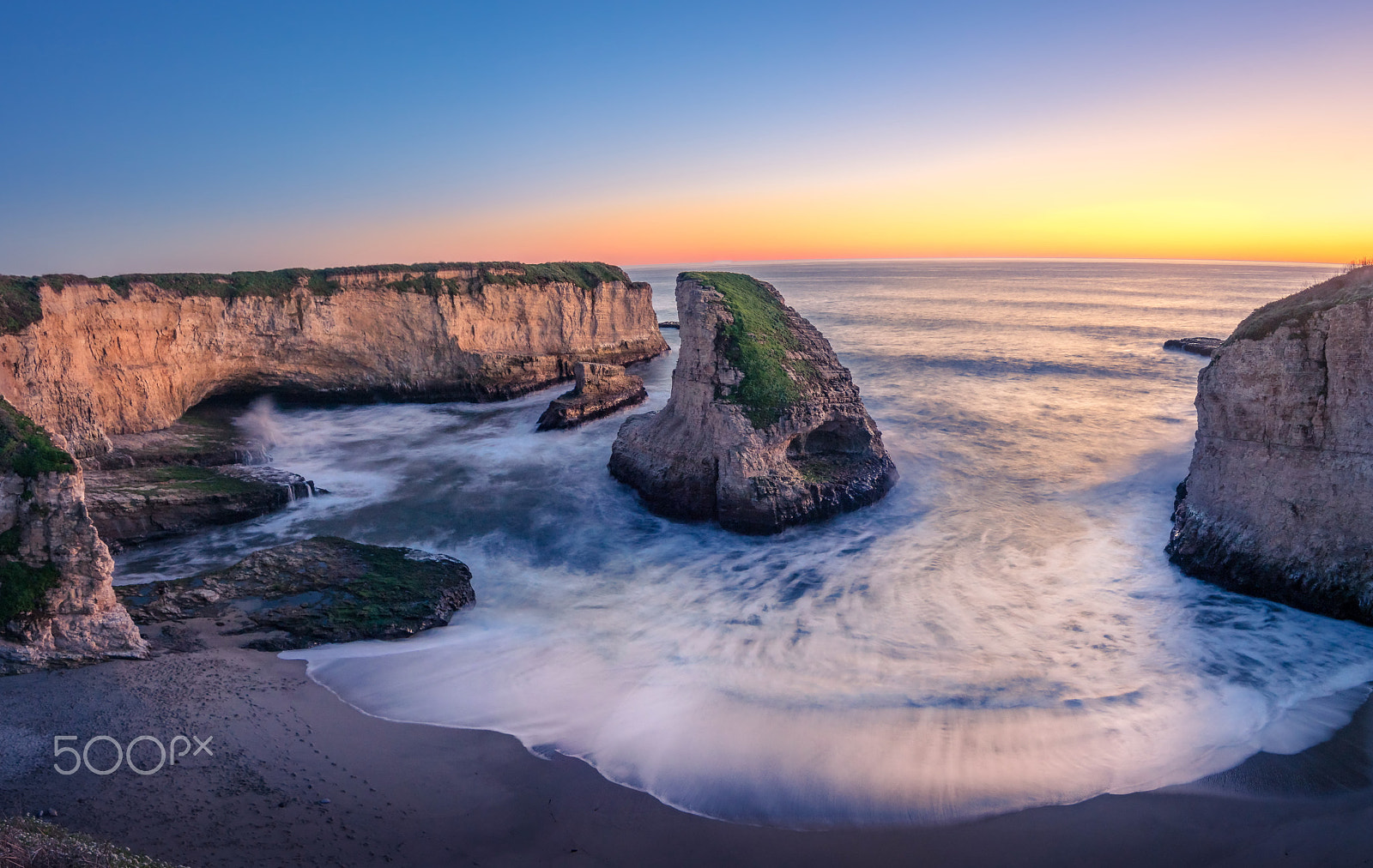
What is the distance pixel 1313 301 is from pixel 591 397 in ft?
54.2

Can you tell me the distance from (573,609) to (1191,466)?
33.5 ft

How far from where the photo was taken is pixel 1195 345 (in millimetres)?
31984

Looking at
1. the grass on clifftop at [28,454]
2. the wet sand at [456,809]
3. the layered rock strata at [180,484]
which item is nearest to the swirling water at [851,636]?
the wet sand at [456,809]

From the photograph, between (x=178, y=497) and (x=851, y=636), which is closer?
(x=851, y=636)

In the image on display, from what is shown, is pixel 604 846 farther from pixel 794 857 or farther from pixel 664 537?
pixel 664 537

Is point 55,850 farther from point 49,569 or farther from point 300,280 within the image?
point 300,280

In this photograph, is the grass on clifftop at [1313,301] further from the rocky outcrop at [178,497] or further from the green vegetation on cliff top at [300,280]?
the green vegetation on cliff top at [300,280]

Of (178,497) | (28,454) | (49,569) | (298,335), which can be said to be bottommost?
(178,497)

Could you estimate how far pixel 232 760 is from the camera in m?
5.57

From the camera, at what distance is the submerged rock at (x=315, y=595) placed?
802 centimetres

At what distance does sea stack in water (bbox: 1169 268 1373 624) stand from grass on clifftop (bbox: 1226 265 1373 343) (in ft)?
0.07

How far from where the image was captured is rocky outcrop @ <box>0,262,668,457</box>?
14.5 metres

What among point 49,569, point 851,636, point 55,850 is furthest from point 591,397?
point 55,850

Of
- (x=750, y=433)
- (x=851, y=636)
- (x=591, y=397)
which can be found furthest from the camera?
Result: (x=591, y=397)
